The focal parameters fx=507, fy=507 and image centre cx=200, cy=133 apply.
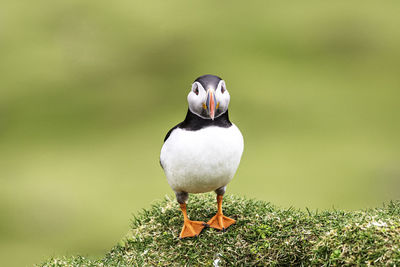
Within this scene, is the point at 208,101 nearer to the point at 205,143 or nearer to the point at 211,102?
the point at 211,102

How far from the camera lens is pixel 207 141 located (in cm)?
423

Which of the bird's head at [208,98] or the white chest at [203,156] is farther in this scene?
the white chest at [203,156]

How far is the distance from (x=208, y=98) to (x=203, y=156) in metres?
0.50

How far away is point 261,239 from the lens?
14.7 ft

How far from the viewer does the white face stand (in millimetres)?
4098

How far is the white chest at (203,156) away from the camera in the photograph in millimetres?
4242

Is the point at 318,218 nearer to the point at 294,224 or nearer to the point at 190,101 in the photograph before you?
the point at 294,224

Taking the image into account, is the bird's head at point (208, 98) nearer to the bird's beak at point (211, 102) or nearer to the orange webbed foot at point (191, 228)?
the bird's beak at point (211, 102)

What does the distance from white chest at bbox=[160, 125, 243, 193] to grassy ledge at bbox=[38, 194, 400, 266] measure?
0.55m

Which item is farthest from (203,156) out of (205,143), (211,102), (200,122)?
(211,102)

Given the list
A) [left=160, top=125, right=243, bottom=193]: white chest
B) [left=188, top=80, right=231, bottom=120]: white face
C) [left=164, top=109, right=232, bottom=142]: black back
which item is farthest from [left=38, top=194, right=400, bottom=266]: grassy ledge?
[left=188, top=80, right=231, bottom=120]: white face

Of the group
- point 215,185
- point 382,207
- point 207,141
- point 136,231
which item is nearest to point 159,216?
point 136,231

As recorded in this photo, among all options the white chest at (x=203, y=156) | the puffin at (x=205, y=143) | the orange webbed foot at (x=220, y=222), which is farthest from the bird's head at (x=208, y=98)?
the orange webbed foot at (x=220, y=222)

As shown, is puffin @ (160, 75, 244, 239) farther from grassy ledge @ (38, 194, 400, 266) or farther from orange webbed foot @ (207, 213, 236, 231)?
grassy ledge @ (38, 194, 400, 266)
